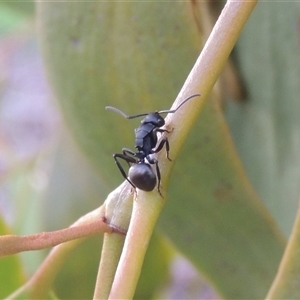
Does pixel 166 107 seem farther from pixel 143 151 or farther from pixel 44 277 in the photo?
pixel 44 277

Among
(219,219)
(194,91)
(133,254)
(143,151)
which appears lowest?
(219,219)

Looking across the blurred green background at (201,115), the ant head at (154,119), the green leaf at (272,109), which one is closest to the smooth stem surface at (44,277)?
the blurred green background at (201,115)

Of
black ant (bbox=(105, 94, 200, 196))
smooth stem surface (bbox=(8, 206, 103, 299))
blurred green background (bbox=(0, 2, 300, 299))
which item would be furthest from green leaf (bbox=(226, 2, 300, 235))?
smooth stem surface (bbox=(8, 206, 103, 299))

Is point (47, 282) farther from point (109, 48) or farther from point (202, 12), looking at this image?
point (202, 12)

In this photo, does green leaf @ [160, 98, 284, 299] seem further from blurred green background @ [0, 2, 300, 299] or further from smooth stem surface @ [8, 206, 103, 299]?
smooth stem surface @ [8, 206, 103, 299]

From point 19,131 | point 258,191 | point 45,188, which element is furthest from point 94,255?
point 19,131

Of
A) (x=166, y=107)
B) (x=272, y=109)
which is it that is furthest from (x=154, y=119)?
(x=272, y=109)
